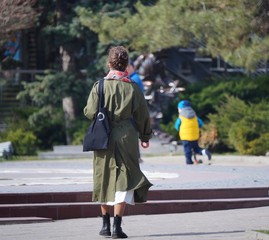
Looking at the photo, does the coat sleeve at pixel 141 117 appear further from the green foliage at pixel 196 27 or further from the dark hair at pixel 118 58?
the green foliage at pixel 196 27

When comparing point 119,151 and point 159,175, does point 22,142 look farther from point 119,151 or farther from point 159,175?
point 119,151

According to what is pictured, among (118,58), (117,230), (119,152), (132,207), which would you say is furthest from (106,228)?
(132,207)

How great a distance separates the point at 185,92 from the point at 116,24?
3.39 m

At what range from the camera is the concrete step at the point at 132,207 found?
12.6 m

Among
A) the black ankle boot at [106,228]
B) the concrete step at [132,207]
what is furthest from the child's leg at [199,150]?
the black ankle boot at [106,228]

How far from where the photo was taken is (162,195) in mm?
13664

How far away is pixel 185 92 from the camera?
96.8 ft

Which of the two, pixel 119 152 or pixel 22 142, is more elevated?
pixel 119 152

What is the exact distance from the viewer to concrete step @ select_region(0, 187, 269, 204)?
1317 centimetres

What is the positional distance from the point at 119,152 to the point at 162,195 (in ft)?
9.94

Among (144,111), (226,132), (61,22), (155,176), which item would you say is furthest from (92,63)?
(144,111)

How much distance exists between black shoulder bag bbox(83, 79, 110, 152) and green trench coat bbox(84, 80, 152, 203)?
68 mm

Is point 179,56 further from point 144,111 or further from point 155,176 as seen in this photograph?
point 144,111

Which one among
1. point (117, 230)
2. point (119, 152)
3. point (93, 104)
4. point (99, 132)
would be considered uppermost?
point (93, 104)
